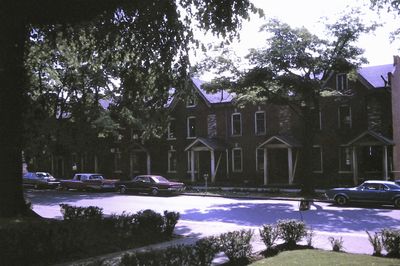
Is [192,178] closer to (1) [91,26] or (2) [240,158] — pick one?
(2) [240,158]

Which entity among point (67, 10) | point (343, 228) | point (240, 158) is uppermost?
point (67, 10)

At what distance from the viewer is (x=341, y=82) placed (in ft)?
124

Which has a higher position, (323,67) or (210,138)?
(323,67)

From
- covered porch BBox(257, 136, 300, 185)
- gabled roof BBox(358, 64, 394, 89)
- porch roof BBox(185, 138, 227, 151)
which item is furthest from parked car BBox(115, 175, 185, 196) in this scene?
gabled roof BBox(358, 64, 394, 89)

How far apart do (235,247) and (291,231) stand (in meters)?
2.39

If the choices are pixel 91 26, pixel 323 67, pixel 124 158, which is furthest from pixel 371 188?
pixel 124 158

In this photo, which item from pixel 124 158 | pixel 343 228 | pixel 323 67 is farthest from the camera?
pixel 124 158

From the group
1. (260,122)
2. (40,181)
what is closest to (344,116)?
(260,122)

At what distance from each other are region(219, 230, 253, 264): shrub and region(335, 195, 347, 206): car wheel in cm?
1679

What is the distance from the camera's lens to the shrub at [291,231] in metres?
11.9

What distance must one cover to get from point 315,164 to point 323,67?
11.6 m

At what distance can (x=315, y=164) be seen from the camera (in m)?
39.2

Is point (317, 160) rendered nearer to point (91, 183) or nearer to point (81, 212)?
point (91, 183)

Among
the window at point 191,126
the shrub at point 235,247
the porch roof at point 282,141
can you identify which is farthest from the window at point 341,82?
the shrub at point 235,247
